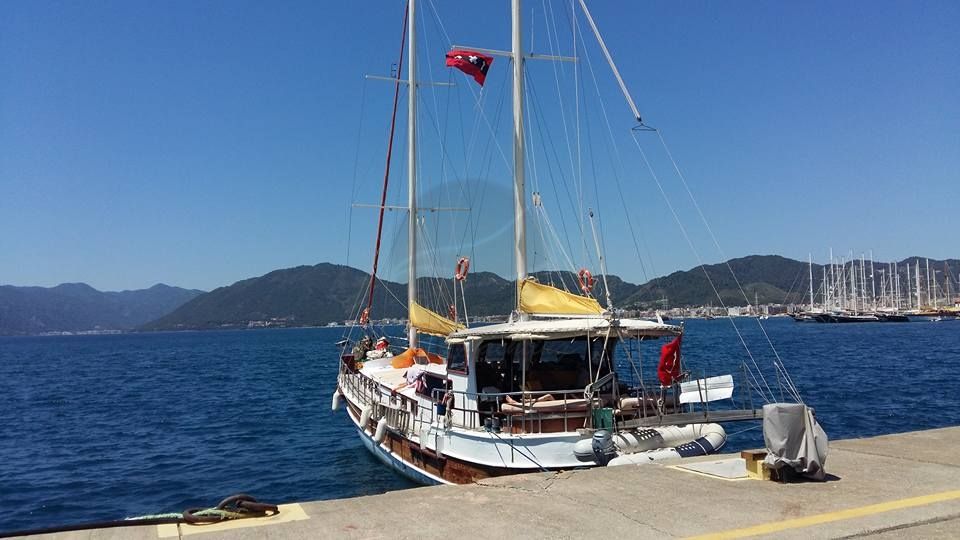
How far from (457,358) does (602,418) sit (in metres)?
4.25

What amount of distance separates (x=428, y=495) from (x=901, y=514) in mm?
5513

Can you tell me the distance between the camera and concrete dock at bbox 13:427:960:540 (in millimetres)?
7363

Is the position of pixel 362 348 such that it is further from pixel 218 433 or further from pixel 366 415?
pixel 366 415

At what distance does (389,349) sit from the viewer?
36.1 meters

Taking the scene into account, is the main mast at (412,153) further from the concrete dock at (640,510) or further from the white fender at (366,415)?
the concrete dock at (640,510)

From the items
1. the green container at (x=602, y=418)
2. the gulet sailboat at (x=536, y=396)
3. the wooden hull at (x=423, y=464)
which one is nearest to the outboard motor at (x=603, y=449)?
the gulet sailboat at (x=536, y=396)

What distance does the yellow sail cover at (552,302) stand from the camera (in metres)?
16.7

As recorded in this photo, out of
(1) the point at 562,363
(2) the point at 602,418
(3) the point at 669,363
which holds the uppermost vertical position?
(3) the point at 669,363

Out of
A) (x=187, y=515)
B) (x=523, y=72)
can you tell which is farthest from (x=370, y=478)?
(x=187, y=515)

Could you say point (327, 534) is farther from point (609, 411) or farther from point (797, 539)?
point (609, 411)

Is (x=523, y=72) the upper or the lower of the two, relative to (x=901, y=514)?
upper

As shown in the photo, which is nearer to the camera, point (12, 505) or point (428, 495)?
point (428, 495)

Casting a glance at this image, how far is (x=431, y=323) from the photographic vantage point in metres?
24.7

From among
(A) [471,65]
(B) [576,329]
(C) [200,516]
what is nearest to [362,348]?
(A) [471,65]
